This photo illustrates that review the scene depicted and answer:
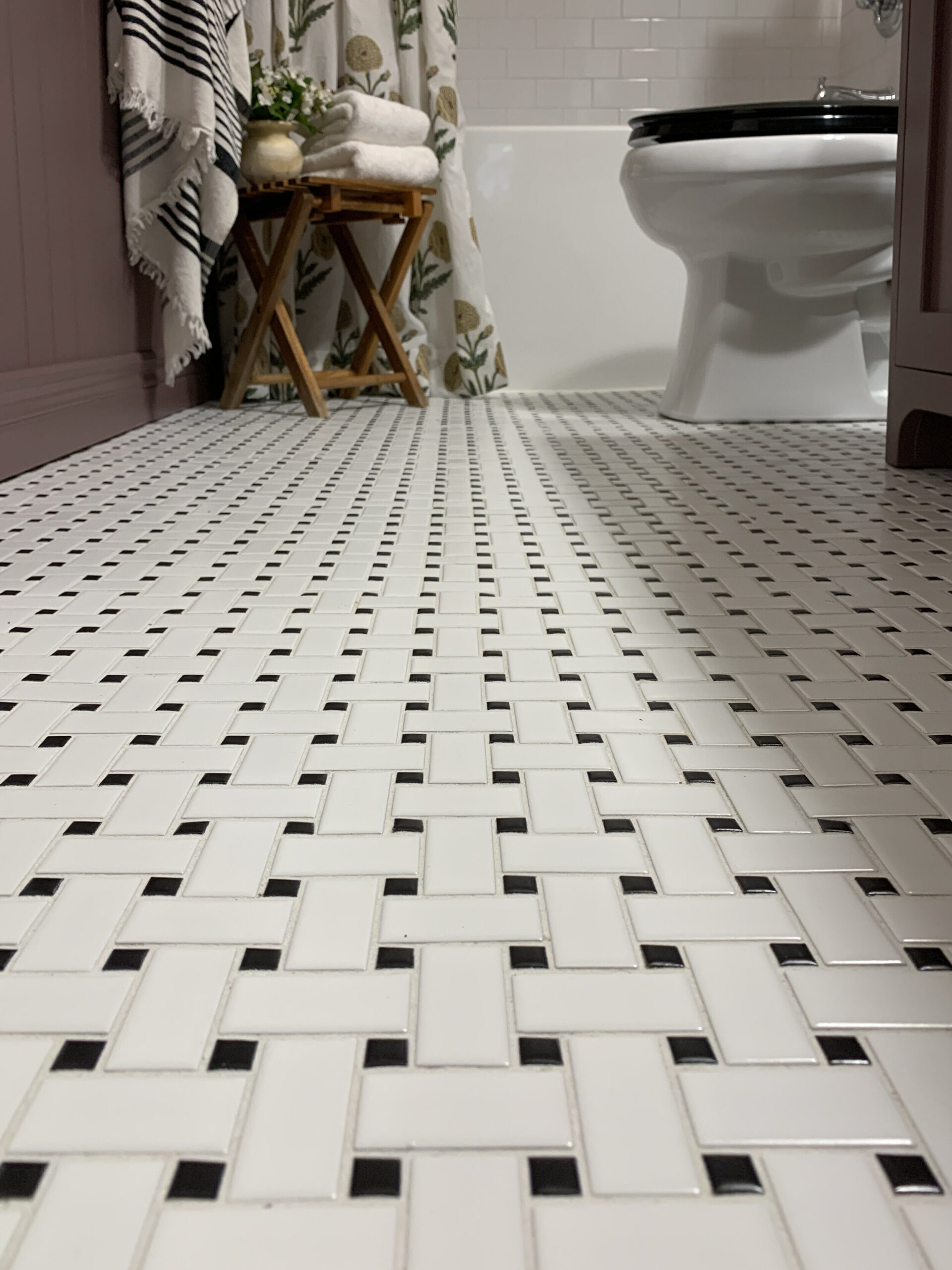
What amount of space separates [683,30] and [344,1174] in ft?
11.7

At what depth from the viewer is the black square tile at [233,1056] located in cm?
46

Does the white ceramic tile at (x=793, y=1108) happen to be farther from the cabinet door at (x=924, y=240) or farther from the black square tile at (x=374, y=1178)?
the cabinet door at (x=924, y=240)

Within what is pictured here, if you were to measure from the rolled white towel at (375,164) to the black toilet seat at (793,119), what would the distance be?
58 centimetres

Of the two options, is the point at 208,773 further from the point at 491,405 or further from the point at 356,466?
the point at 491,405

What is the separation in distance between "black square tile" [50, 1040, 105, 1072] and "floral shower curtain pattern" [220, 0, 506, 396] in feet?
8.22

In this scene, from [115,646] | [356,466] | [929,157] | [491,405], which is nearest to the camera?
[115,646]

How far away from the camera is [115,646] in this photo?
3.26 ft

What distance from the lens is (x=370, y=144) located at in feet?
7.95

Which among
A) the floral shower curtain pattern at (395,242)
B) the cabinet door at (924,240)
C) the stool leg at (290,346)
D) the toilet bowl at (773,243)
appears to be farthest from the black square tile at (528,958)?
the floral shower curtain pattern at (395,242)

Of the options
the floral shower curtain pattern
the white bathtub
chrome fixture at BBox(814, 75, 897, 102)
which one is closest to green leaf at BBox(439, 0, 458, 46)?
the floral shower curtain pattern

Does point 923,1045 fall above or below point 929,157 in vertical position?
below

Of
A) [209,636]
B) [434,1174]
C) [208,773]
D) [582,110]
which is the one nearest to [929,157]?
[209,636]

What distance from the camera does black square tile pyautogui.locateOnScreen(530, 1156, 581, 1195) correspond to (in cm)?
40

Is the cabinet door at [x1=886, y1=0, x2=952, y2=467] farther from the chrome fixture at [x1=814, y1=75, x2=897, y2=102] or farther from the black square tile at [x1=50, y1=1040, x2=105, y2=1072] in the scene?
the black square tile at [x1=50, y1=1040, x2=105, y2=1072]
